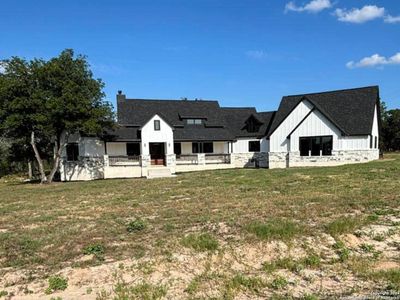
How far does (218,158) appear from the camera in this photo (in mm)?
37000

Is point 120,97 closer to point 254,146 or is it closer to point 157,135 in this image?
point 157,135

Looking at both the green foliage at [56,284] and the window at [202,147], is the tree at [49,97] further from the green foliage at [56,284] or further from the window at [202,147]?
the green foliage at [56,284]

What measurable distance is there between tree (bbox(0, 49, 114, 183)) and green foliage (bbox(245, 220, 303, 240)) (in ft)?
67.1

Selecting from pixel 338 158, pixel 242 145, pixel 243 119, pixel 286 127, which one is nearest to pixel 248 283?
pixel 338 158

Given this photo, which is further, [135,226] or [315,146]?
[315,146]

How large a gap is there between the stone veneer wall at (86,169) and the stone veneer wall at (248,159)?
13.2 metres

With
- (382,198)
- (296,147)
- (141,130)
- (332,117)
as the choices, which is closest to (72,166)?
(141,130)

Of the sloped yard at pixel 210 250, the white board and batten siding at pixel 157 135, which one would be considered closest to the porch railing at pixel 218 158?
the white board and batten siding at pixel 157 135

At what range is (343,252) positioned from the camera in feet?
23.5

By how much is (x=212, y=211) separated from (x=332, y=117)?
82.1ft

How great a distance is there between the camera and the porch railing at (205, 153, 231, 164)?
36.6 m

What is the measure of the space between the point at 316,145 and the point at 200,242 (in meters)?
27.2

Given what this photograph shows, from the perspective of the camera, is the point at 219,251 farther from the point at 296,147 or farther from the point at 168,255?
the point at 296,147

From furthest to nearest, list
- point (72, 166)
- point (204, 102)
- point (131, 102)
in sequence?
point (204, 102)
point (131, 102)
point (72, 166)
